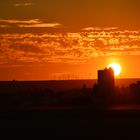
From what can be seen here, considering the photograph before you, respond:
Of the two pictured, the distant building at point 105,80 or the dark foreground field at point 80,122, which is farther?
the distant building at point 105,80

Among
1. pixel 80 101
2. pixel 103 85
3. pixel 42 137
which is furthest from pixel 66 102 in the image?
pixel 42 137

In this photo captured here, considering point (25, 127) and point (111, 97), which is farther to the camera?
point (111, 97)

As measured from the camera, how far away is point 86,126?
23594mm

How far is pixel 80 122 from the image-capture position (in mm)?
25156

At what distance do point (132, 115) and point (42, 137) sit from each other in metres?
8.07

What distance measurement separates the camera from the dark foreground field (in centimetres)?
2148

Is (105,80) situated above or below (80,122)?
above

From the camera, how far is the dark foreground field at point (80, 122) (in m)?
21.5

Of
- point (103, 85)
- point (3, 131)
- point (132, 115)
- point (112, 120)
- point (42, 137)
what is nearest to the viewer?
point (42, 137)

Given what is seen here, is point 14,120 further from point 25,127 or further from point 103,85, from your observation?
point 103,85

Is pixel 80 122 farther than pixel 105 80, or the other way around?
pixel 105 80

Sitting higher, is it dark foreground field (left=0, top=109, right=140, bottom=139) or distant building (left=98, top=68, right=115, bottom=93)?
distant building (left=98, top=68, right=115, bottom=93)

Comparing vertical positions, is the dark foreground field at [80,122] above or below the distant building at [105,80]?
below

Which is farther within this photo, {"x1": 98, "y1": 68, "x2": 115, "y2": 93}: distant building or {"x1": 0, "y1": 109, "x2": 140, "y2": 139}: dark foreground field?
{"x1": 98, "y1": 68, "x2": 115, "y2": 93}: distant building
